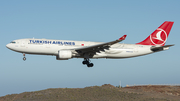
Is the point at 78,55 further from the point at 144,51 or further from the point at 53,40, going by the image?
the point at 144,51

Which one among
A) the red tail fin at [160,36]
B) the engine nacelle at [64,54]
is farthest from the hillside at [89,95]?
the red tail fin at [160,36]

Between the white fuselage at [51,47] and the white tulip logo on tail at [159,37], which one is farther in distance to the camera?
the white tulip logo on tail at [159,37]

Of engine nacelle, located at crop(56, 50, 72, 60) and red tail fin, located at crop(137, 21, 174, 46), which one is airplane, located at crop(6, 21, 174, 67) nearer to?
engine nacelle, located at crop(56, 50, 72, 60)

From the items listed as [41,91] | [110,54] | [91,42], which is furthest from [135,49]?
[41,91]

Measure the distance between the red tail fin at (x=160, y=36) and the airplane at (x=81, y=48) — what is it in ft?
2.42

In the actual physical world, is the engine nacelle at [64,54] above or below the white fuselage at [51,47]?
below

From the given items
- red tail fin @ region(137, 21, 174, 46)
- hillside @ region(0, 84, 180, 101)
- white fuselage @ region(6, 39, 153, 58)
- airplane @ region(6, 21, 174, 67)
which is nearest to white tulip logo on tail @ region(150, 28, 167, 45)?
red tail fin @ region(137, 21, 174, 46)

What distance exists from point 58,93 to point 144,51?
53.3 ft

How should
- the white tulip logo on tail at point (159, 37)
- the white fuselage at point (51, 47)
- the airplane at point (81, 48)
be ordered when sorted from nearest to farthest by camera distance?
the airplane at point (81, 48) → the white fuselage at point (51, 47) → the white tulip logo on tail at point (159, 37)

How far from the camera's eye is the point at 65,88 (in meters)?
35.3

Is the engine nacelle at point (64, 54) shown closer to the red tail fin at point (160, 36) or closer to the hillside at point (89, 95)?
the hillside at point (89, 95)

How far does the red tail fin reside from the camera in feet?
137

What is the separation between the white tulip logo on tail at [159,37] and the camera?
4204 cm

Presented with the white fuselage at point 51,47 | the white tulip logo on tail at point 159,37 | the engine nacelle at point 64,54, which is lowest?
the engine nacelle at point 64,54
